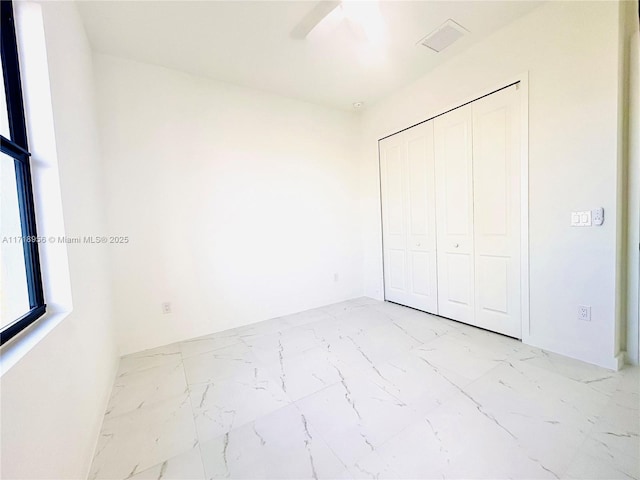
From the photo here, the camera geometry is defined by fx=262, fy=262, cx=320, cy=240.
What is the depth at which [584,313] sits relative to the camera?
79.6 inches

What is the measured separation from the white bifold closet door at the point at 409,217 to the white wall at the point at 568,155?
0.90 metres

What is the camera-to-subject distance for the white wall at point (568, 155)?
1.86 metres

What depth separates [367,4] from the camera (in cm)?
189

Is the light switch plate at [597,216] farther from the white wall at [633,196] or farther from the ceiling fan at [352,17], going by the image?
the ceiling fan at [352,17]

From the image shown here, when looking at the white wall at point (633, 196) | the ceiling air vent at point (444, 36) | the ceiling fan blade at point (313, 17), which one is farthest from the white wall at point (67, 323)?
the white wall at point (633, 196)

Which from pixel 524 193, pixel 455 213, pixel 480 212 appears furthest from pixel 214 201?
pixel 524 193

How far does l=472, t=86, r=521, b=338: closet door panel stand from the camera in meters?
2.37

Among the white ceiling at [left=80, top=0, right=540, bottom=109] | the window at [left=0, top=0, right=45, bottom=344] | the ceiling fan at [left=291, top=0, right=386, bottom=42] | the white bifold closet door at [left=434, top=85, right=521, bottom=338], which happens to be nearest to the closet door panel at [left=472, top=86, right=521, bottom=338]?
the white bifold closet door at [left=434, top=85, right=521, bottom=338]

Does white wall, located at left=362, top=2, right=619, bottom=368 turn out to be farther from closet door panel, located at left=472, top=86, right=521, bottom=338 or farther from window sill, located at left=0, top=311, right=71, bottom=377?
window sill, located at left=0, top=311, right=71, bottom=377

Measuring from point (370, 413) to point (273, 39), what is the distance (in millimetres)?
2975

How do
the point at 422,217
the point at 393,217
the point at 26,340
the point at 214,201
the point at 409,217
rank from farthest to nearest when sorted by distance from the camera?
1. the point at 393,217
2. the point at 409,217
3. the point at 422,217
4. the point at 214,201
5. the point at 26,340

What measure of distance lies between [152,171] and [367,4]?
92.0 inches

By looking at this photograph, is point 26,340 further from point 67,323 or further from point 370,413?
point 370,413

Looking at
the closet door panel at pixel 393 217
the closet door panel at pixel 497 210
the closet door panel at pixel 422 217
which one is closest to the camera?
the closet door panel at pixel 497 210
